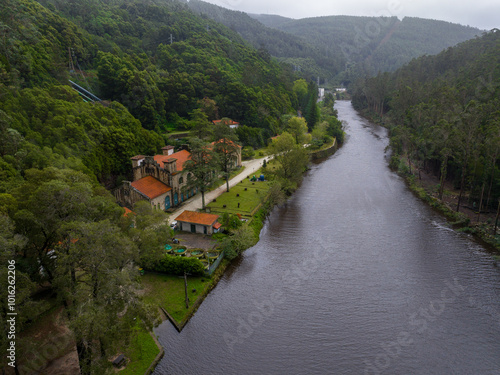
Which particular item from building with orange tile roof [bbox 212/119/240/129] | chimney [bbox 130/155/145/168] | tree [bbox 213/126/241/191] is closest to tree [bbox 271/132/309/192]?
tree [bbox 213/126/241/191]

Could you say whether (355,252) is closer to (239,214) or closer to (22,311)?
(239,214)

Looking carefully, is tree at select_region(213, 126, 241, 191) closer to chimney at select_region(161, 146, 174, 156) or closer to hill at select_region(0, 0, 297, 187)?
chimney at select_region(161, 146, 174, 156)

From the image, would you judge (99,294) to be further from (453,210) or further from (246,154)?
(246,154)

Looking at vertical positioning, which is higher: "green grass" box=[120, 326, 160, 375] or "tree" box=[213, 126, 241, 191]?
"tree" box=[213, 126, 241, 191]

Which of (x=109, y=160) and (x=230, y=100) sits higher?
(x=230, y=100)

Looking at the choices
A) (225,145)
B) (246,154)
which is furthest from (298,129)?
(225,145)

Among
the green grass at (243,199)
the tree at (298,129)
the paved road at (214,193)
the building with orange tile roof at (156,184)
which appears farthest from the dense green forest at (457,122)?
the building with orange tile roof at (156,184)

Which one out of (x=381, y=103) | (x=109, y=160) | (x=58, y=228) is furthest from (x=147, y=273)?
(x=381, y=103)
